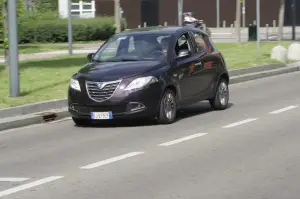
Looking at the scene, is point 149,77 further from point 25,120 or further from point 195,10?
point 195,10

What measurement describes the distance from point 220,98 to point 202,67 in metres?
1.02

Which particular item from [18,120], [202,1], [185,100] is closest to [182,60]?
[185,100]

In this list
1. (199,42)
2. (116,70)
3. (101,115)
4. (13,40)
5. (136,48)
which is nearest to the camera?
(101,115)

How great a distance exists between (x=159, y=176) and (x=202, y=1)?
65.4 metres

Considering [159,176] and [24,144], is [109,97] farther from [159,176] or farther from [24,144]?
[159,176]

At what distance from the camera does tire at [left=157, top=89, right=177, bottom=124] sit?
13.4 m

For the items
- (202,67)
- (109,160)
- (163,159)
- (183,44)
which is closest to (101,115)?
(183,44)

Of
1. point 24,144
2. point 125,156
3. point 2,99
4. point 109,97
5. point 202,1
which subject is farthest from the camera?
point 202,1

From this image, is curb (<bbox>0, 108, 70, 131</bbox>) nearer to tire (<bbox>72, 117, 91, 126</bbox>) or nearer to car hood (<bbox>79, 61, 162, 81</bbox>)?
tire (<bbox>72, 117, 91, 126</bbox>)

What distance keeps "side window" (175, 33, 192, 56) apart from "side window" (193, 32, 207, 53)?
293 mm

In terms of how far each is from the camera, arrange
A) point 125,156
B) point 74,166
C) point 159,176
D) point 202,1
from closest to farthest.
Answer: point 159,176
point 74,166
point 125,156
point 202,1

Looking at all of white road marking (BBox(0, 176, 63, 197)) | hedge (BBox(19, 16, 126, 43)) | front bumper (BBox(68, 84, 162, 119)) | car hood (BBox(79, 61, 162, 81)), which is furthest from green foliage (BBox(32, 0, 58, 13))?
white road marking (BBox(0, 176, 63, 197))

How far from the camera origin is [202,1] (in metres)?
73.3

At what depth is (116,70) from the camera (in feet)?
43.9
